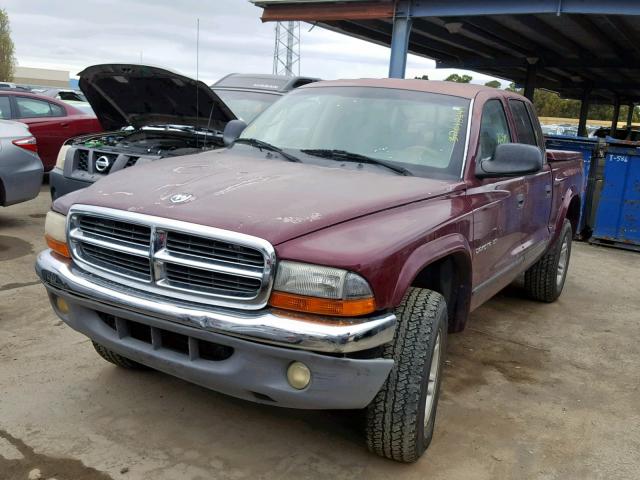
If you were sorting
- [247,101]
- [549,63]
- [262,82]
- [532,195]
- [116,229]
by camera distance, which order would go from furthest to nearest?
[549,63] → [262,82] → [247,101] → [532,195] → [116,229]

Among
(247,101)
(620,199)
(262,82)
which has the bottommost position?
(620,199)

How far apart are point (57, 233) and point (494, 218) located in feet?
7.99

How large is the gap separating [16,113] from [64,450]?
8.09 metres

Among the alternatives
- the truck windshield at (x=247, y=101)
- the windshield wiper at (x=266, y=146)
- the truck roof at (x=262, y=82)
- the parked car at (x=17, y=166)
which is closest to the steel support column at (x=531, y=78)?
the truck roof at (x=262, y=82)

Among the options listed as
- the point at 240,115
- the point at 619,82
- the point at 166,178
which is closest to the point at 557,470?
the point at 166,178

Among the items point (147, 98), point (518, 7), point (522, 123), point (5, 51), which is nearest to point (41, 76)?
point (5, 51)

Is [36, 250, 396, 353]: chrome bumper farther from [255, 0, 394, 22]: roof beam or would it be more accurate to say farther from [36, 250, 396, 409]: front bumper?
[255, 0, 394, 22]: roof beam

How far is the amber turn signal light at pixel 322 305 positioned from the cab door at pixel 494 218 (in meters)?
1.20

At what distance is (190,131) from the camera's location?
6.82 metres

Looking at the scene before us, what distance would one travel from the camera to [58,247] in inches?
120

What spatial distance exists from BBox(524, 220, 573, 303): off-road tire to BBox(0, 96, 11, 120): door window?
25.7 ft

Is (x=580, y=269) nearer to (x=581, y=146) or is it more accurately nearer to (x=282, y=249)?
(x=581, y=146)

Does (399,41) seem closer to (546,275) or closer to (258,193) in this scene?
(546,275)

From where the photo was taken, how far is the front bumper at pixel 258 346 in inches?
93.3
